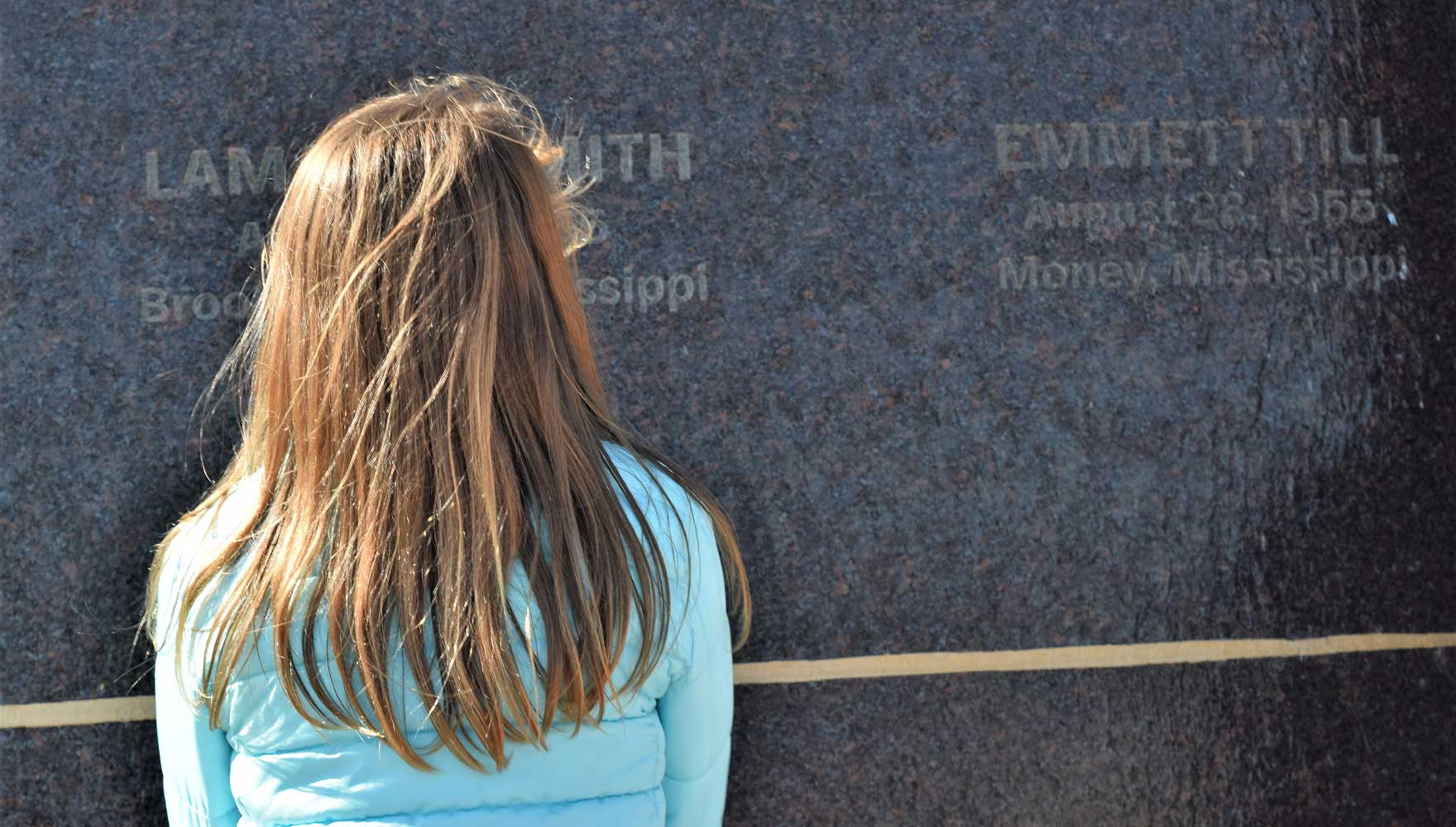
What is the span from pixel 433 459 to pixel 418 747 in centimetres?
34

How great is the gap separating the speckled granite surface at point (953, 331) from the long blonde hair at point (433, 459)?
4.54 feet

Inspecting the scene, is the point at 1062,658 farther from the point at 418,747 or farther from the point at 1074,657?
the point at 418,747

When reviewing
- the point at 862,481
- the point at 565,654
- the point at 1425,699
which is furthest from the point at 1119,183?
the point at 565,654

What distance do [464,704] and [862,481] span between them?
5.31 feet

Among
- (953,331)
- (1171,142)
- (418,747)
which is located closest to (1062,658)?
(953,331)

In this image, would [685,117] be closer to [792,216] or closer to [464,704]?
[792,216]

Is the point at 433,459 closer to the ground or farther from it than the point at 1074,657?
farther from it

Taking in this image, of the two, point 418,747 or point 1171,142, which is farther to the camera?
point 1171,142

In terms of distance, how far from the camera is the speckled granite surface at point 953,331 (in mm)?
2801

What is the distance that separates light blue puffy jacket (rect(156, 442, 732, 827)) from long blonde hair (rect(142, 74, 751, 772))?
0.03m

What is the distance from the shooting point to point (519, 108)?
9.25ft

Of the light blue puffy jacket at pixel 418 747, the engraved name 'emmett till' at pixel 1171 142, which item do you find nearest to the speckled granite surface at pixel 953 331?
the engraved name 'emmett till' at pixel 1171 142

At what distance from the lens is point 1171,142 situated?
115 inches

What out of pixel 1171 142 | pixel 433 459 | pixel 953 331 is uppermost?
pixel 1171 142
